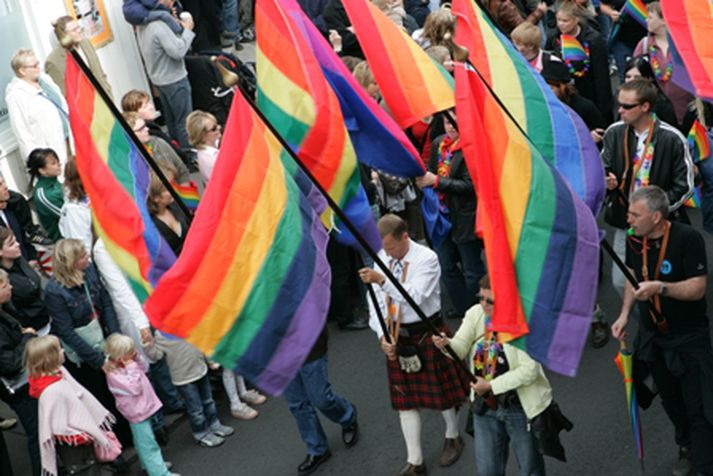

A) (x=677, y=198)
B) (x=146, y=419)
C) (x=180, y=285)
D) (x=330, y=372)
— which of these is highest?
(x=180, y=285)

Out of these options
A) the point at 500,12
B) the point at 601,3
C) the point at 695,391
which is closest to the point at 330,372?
the point at 695,391

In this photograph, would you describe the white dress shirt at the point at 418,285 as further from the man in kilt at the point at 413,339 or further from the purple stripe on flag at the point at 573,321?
the purple stripe on flag at the point at 573,321

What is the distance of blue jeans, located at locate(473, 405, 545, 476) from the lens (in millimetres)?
7000

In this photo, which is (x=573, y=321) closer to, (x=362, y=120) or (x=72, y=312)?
(x=362, y=120)

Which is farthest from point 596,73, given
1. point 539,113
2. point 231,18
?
point 231,18

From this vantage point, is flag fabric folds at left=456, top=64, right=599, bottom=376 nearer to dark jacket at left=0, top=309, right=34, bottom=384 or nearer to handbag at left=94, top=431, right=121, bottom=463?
handbag at left=94, top=431, right=121, bottom=463

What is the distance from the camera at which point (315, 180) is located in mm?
6203

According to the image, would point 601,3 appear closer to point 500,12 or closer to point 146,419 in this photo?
point 500,12

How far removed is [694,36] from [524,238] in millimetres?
2349

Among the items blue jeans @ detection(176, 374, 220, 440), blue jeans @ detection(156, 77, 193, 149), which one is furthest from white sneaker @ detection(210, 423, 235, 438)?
blue jeans @ detection(156, 77, 193, 149)

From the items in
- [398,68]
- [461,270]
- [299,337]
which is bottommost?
[461,270]

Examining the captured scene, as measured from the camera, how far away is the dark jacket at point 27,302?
831 centimetres

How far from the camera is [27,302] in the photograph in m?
8.34

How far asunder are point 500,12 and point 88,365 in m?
6.18
